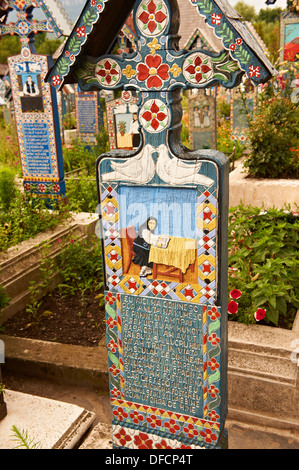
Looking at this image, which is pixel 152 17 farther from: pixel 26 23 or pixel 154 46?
pixel 26 23

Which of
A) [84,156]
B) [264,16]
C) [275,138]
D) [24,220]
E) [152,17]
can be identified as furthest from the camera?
[264,16]

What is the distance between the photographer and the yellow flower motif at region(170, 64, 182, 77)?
1.97 meters

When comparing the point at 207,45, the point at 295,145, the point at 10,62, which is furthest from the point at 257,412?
the point at 207,45

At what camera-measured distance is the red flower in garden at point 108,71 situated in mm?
2080

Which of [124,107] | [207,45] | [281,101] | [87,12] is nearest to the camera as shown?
[87,12]

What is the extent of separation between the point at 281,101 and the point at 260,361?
13.7ft

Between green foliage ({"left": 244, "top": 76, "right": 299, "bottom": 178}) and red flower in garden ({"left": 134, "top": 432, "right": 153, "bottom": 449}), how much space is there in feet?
14.6

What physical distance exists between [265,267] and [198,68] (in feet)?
6.48

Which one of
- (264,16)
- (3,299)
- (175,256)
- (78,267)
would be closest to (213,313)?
(175,256)

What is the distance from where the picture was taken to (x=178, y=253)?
2.18 m

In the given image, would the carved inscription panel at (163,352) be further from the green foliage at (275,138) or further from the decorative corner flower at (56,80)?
the green foliage at (275,138)

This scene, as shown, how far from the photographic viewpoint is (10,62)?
6438mm

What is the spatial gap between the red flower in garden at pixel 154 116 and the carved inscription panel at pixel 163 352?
34.4 inches

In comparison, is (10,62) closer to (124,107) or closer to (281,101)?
(124,107)
